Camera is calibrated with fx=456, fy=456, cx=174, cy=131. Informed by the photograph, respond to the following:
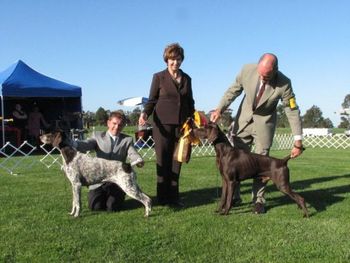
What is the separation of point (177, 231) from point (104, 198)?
3.94ft

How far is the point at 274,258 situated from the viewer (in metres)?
3.28

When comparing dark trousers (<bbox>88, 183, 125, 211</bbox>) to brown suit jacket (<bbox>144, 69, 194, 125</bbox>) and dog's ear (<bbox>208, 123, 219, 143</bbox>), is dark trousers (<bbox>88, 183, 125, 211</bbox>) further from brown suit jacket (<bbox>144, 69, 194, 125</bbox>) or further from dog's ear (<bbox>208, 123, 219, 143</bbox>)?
dog's ear (<bbox>208, 123, 219, 143</bbox>)

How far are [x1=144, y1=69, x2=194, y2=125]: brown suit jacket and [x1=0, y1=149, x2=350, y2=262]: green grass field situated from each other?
3.33 ft

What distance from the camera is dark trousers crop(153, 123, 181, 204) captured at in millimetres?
5094

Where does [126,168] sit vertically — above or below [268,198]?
above

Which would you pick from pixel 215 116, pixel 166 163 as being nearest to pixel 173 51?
pixel 215 116

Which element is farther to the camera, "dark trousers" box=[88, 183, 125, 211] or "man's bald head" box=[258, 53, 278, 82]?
"dark trousers" box=[88, 183, 125, 211]

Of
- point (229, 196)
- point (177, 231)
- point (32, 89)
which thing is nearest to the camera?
Result: point (177, 231)

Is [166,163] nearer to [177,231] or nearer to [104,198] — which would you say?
[104,198]

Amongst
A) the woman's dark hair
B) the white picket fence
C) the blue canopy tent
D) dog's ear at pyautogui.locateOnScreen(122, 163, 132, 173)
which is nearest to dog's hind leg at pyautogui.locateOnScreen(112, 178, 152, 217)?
dog's ear at pyautogui.locateOnScreen(122, 163, 132, 173)

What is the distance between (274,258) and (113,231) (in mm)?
1432

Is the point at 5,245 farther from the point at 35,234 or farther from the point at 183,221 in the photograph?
the point at 183,221

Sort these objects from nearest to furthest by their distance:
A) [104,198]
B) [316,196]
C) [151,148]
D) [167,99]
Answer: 1. [104,198]
2. [167,99]
3. [316,196]
4. [151,148]

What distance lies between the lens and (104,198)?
4.91m
